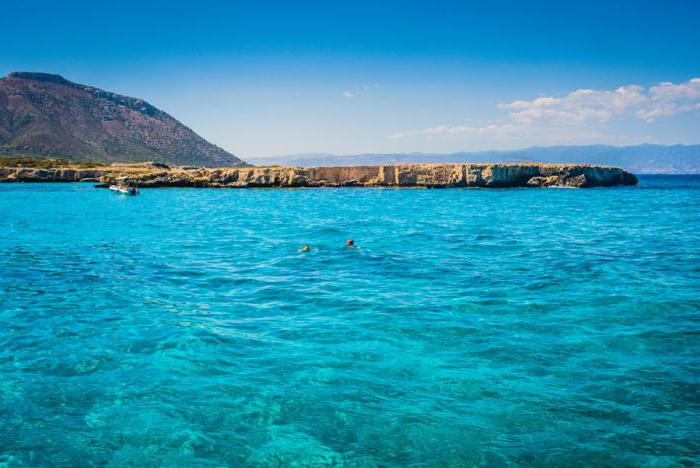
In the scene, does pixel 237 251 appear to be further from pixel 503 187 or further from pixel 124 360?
pixel 503 187

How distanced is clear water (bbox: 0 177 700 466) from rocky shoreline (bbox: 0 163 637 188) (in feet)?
283

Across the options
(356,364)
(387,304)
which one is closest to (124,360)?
(356,364)

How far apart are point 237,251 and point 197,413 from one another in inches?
712

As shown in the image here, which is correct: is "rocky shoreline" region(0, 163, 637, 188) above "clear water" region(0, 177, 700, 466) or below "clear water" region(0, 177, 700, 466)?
above

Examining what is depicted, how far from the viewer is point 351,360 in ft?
36.2

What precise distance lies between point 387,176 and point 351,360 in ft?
349

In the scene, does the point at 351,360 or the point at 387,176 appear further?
the point at 387,176

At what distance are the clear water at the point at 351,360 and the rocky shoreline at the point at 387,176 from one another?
3393 inches

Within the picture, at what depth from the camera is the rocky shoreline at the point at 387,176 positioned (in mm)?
107438

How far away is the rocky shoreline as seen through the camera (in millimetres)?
107438

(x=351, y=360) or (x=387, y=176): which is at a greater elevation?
(x=387, y=176)

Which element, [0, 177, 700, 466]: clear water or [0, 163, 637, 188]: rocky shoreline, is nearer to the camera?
[0, 177, 700, 466]: clear water

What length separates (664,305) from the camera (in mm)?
14945

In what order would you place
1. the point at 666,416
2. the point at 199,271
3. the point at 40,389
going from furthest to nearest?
the point at 199,271
the point at 40,389
the point at 666,416
